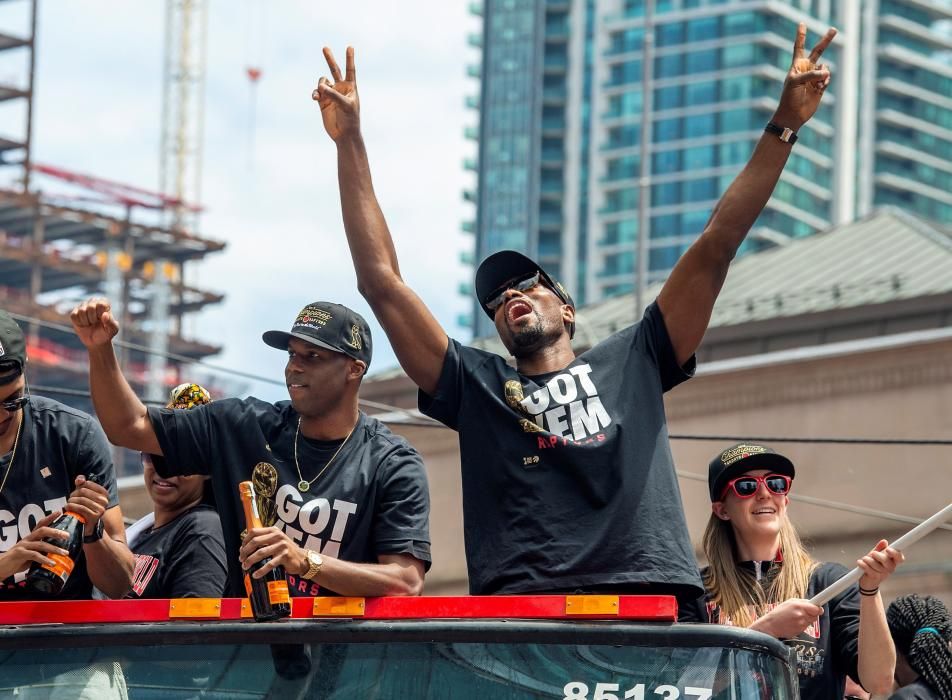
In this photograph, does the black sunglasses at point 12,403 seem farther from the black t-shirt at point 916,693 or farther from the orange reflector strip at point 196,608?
the black t-shirt at point 916,693

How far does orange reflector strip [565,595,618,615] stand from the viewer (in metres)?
4.53

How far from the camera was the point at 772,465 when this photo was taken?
5.96 meters

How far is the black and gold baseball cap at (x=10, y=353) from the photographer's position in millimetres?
5547

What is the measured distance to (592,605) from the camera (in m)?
4.53

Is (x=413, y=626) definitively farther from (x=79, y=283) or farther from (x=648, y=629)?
(x=79, y=283)

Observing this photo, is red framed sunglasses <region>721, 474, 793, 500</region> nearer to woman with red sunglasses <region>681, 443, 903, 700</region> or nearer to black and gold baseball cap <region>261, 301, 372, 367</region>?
woman with red sunglasses <region>681, 443, 903, 700</region>

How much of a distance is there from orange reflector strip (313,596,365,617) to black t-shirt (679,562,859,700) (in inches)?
45.9

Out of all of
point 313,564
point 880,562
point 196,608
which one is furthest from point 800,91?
point 196,608

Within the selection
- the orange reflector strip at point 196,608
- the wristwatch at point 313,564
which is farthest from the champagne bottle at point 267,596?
the wristwatch at point 313,564

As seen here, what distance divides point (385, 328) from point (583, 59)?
498ft

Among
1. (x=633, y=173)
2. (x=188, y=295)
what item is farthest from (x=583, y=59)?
(x=188, y=295)

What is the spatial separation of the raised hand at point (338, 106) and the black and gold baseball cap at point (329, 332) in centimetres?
59

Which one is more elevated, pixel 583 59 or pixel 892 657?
pixel 583 59

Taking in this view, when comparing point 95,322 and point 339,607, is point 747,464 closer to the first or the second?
point 339,607
